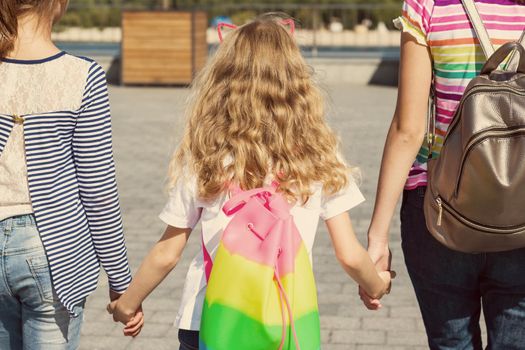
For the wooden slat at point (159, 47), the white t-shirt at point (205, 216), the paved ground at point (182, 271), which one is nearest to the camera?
the white t-shirt at point (205, 216)

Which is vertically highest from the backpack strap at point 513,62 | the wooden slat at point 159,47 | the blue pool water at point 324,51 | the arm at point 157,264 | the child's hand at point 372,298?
the backpack strap at point 513,62

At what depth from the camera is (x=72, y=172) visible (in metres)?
2.84

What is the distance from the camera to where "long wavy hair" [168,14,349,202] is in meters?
2.63

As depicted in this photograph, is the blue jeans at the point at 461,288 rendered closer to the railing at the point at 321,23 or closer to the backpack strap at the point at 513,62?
the backpack strap at the point at 513,62

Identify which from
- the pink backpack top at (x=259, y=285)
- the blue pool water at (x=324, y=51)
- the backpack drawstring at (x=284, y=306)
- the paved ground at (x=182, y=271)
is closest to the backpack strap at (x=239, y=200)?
the pink backpack top at (x=259, y=285)

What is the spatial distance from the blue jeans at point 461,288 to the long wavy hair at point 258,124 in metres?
0.32

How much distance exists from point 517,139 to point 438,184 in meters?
0.27

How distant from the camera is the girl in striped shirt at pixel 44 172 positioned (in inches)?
108

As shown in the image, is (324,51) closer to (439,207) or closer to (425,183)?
(425,183)

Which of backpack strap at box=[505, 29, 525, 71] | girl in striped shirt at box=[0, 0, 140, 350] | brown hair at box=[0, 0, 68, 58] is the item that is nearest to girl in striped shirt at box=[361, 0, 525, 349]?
backpack strap at box=[505, 29, 525, 71]

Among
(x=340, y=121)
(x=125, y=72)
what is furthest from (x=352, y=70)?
(x=340, y=121)

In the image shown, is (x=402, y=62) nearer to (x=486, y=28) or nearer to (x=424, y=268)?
(x=486, y=28)

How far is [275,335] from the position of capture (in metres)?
2.46

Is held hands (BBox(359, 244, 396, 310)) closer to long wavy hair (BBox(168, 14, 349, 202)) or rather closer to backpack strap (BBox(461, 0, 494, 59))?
long wavy hair (BBox(168, 14, 349, 202))
